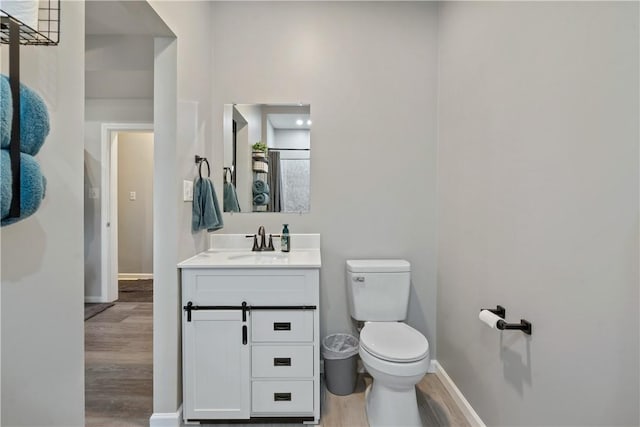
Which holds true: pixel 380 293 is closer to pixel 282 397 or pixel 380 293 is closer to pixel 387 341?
pixel 387 341

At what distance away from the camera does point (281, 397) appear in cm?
158

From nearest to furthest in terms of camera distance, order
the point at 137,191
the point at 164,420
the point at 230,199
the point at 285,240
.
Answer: the point at 164,420
the point at 285,240
the point at 230,199
the point at 137,191

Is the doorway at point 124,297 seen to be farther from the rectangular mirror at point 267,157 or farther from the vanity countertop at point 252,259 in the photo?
the rectangular mirror at point 267,157

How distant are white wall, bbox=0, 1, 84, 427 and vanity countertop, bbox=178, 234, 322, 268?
2.39 ft

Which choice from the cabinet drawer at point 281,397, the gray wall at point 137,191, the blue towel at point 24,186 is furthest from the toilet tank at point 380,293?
the gray wall at point 137,191

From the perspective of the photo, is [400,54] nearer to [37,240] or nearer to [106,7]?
[106,7]

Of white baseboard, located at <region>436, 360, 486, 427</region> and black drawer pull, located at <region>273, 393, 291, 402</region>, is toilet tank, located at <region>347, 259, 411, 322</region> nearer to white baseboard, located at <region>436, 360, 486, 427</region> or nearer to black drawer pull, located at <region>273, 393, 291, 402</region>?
white baseboard, located at <region>436, 360, 486, 427</region>

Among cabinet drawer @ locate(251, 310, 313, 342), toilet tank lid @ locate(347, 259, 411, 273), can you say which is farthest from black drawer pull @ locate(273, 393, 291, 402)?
toilet tank lid @ locate(347, 259, 411, 273)

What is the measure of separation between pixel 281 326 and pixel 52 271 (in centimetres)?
104

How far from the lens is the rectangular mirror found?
2.10m

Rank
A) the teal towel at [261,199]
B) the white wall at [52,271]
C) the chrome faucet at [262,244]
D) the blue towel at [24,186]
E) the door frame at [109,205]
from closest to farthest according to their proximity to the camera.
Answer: the blue towel at [24,186], the white wall at [52,271], the chrome faucet at [262,244], the teal towel at [261,199], the door frame at [109,205]

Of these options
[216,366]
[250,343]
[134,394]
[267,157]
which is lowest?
[134,394]

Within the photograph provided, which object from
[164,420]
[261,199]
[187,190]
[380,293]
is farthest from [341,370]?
[187,190]

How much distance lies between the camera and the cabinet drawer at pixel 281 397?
5.15 ft
